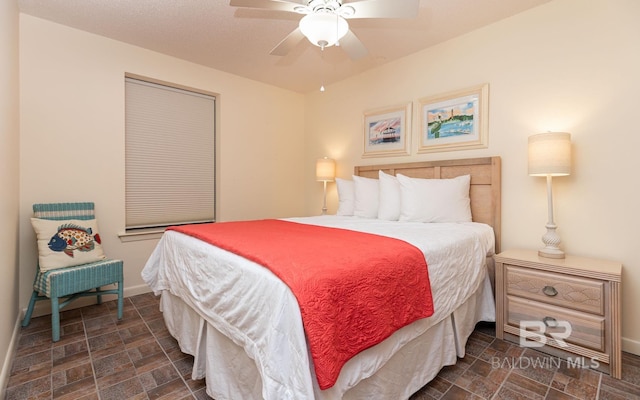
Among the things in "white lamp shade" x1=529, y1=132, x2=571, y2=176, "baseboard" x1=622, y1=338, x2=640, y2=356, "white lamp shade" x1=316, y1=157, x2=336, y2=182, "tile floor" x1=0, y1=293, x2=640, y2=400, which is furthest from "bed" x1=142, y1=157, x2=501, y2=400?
"white lamp shade" x1=316, y1=157, x2=336, y2=182

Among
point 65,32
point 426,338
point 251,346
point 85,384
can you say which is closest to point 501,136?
point 426,338

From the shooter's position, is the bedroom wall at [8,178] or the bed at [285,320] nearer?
the bed at [285,320]

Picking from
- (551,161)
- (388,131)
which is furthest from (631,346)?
(388,131)

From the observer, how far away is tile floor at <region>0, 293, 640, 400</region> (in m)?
1.58

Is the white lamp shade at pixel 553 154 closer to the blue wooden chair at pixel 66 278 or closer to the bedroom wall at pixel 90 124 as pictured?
the bedroom wall at pixel 90 124

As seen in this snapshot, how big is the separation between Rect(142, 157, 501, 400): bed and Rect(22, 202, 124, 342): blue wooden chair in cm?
52

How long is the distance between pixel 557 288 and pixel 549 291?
0.17 ft

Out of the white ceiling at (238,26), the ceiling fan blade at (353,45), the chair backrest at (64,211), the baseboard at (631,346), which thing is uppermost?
the white ceiling at (238,26)

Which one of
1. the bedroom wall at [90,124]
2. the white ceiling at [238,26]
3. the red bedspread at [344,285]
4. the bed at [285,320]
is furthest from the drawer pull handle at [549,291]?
the bedroom wall at [90,124]

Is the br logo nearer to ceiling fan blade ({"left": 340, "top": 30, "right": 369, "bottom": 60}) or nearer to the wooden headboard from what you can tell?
the wooden headboard

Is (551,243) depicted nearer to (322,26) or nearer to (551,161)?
(551,161)

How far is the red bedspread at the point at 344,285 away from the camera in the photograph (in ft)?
3.30

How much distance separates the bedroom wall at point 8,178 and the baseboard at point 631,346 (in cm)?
382

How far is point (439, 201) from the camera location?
2.57 metres
